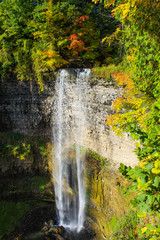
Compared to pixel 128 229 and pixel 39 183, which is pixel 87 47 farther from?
pixel 39 183

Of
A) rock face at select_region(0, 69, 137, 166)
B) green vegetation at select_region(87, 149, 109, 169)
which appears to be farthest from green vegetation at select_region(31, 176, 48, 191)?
green vegetation at select_region(87, 149, 109, 169)

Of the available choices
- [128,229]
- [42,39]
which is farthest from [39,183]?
[42,39]

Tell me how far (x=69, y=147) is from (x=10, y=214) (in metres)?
5.94

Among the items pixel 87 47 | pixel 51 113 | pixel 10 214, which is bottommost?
pixel 10 214

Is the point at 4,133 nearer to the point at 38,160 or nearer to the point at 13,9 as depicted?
the point at 38,160

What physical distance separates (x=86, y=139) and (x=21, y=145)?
5029 mm

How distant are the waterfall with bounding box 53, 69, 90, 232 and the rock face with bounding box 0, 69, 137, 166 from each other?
32 cm

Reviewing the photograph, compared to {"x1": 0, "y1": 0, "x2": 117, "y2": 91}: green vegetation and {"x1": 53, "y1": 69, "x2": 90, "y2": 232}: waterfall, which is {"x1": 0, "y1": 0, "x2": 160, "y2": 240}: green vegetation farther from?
{"x1": 53, "y1": 69, "x2": 90, "y2": 232}: waterfall

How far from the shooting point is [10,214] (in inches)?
393

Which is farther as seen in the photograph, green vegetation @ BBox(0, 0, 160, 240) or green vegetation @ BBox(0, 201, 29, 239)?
green vegetation @ BBox(0, 201, 29, 239)

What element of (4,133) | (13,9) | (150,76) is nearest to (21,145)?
(4,133)

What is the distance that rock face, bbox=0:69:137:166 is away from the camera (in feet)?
25.6

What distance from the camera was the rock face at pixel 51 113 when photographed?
307 inches

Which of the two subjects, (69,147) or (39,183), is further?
(39,183)
